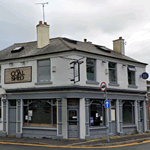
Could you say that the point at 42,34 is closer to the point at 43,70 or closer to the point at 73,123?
the point at 43,70

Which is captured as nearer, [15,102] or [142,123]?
[15,102]

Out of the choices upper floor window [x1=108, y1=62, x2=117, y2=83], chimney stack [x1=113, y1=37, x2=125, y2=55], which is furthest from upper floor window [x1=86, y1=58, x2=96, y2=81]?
chimney stack [x1=113, y1=37, x2=125, y2=55]

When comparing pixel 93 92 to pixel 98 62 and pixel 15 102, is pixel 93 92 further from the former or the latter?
pixel 15 102

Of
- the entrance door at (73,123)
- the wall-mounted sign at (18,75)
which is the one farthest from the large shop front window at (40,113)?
the wall-mounted sign at (18,75)

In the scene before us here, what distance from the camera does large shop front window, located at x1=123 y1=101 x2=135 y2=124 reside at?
68.3ft

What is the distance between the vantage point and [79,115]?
674 inches

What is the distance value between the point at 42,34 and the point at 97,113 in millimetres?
7550

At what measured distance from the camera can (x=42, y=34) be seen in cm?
1973

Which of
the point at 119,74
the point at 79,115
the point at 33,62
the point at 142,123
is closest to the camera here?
the point at 79,115

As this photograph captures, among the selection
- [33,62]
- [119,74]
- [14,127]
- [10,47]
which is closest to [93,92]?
[119,74]

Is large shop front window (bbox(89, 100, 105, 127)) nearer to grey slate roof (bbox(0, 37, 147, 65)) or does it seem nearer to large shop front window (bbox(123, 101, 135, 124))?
large shop front window (bbox(123, 101, 135, 124))

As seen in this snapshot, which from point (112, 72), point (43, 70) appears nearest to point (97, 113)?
point (112, 72)

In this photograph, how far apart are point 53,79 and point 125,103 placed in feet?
23.1

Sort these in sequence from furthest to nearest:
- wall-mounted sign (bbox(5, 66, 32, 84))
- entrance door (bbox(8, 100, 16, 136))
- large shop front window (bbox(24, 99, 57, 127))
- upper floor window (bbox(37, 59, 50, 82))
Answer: entrance door (bbox(8, 100, 16, 136))
wall-mounted sign (bbox(5, 66, 32, 84))
upper floor window (bbox(37, 59, 50, 82))
large shop front window (bbox(24, 99, 57, 127))
